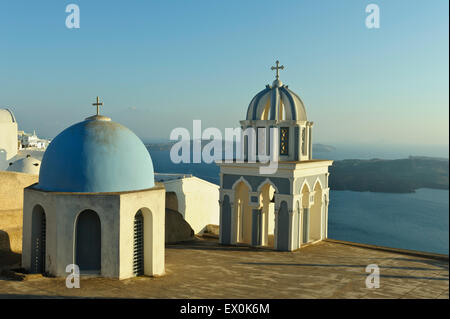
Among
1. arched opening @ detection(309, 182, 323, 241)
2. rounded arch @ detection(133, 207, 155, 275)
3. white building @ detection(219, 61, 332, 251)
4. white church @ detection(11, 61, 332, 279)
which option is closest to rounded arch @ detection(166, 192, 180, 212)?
white building @ detection(219, 61, 332, 251)

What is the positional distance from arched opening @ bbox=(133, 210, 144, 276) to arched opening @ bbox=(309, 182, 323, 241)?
9586mm

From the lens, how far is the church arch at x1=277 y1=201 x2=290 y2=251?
58.4 ft

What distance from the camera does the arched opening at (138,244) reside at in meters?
12.8

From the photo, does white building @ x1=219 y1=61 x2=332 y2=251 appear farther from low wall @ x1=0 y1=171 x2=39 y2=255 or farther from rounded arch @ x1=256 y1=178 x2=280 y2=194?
low wall @ x1=0 y1=171 x2=39 y2=255

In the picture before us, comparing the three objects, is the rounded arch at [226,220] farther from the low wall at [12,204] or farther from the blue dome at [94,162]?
the low wall at [12,204]

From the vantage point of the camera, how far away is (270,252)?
1748 cm

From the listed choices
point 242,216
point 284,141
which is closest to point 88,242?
point 242,216

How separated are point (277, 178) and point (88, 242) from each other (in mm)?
8426

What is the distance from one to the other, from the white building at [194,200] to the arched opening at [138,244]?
10.7m

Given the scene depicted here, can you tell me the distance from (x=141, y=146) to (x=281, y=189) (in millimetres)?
6846

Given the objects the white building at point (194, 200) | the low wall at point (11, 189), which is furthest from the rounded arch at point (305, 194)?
the low wall at point (11, 189)

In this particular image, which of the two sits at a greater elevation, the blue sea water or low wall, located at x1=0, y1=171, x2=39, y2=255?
low wall, located at x1=0, y1=171, x2=39, y2=255
